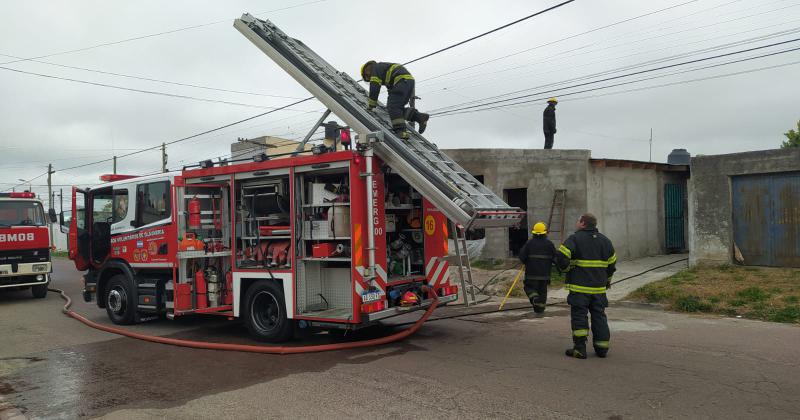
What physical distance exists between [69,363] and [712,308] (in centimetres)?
1003

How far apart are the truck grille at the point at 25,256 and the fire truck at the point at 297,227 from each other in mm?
4836

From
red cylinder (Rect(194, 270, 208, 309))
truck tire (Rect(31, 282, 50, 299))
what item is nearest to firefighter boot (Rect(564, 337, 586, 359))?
red cylinder (Rect(194, 270, 208, 309))

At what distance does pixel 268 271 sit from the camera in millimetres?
7777

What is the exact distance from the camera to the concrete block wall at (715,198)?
1248 cm

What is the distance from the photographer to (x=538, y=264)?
23.8ft

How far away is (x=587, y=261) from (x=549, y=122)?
10.1m

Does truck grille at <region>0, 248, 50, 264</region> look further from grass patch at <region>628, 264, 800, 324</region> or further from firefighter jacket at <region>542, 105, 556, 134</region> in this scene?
grass patch at <region>628, 264, 800, 324</region>

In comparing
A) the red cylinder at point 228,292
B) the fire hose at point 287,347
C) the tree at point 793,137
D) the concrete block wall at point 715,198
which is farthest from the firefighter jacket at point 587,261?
Answer: the tree at point 793,137

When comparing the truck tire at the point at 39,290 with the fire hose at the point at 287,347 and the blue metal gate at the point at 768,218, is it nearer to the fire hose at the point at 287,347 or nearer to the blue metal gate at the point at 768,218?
the fire hose at the point at 287,347

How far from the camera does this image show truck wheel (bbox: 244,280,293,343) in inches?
304

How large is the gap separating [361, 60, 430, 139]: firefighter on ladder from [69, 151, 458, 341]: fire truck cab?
2.55ft

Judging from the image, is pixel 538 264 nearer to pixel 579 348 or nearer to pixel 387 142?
pixel 579 348

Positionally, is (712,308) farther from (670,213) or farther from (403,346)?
(670,213)

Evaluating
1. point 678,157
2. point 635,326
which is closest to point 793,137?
point 678,157
